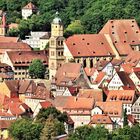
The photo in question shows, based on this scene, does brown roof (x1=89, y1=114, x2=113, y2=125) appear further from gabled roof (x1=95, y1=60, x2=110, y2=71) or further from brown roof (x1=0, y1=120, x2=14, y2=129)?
gabled roof (x1=95, y1=60, x2=110, y2=71)

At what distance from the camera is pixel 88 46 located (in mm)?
124438

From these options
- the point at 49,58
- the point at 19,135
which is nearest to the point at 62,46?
the point at 49,58

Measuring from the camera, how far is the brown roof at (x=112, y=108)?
334 feet

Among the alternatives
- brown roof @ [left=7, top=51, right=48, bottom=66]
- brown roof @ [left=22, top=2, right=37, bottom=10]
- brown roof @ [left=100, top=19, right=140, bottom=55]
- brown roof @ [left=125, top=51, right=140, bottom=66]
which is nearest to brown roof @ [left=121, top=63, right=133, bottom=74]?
brown roof @ [left=125, top=51, right=140, bottom=66]

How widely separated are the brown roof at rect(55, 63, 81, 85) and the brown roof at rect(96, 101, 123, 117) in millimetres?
11214

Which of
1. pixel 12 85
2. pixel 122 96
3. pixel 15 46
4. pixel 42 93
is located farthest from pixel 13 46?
pixel 122 96

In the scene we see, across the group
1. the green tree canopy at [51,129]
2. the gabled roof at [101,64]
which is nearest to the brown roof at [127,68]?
the gabled roof at [101,64]

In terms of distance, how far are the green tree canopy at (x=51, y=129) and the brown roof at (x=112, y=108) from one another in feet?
16.2

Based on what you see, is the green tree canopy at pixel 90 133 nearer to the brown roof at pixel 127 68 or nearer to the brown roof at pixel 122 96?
the brown roof at pixel 122 96

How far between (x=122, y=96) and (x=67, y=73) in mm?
12087

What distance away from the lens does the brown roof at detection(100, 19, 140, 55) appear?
125 m

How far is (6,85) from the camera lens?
113250 millimetres

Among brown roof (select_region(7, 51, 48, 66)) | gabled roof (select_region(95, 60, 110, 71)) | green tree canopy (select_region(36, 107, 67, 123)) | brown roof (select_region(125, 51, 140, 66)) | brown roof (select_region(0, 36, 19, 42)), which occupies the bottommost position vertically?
green tree canopy (select_region(36, 107, 67, 123))

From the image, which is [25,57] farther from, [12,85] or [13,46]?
[12,85]
